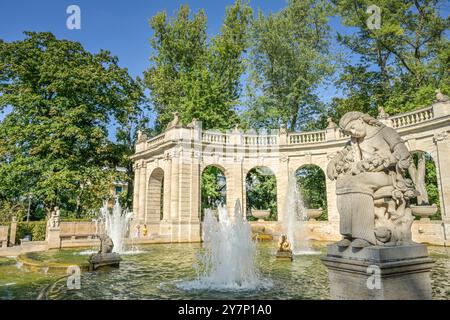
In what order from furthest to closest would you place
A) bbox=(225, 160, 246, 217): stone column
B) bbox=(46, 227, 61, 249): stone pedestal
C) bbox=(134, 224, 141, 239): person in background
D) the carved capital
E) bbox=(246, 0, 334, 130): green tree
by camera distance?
bbox=(246, 0, 334, 130): green tree
bbox=(225, 160, 246, 217): stone column
bbox=(134, 224, 141, 239): person in background
the carved capital
bbox=(46, 227, 61, 249): stone pedestal

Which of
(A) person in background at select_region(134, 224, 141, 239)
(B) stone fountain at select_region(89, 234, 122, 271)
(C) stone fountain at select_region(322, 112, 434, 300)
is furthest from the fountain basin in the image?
(A) person in background at select_region(134, 224, 141, 239)

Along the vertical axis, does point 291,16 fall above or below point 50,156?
above

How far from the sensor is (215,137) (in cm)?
2411

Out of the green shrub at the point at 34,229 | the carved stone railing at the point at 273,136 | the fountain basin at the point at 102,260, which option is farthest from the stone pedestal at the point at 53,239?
the carved stone railing at the point at 273,136

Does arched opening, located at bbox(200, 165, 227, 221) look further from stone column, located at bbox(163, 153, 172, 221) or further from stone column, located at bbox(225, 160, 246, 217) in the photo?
stone column, located at bbox(163, 153, 172, 221)

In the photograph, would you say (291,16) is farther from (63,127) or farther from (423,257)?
(423,257)

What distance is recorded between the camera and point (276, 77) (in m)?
30.6

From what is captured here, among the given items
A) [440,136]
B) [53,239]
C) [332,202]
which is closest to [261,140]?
[332,202]

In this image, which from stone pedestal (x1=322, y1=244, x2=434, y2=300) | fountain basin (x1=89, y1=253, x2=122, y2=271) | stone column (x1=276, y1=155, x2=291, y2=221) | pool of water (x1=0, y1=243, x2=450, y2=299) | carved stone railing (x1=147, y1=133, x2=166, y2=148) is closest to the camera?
stone pedestal (x1=322, y1=244, x2=434, y2=300)

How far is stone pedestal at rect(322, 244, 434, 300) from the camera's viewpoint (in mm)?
4312

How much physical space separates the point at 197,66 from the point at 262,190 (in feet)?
42.0
